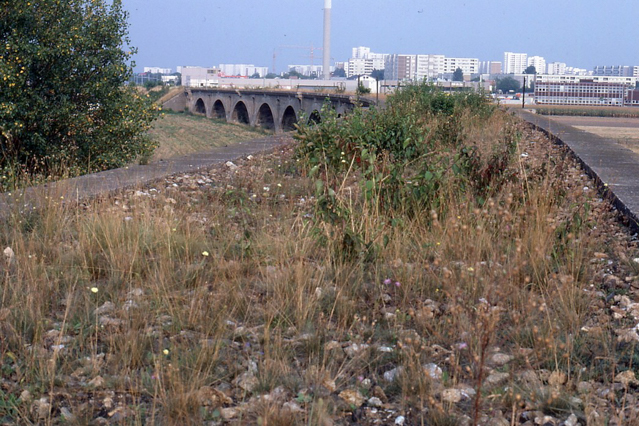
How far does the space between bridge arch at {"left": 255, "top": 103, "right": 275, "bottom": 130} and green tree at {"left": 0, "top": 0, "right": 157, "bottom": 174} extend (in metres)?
44.9

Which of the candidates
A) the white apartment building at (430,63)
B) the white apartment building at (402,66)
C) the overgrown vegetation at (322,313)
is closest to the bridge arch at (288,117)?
the overgrown vegetation at (322,313)

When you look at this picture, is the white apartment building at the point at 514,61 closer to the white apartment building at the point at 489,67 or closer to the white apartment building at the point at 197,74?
the white apartment building at the point at 489,67

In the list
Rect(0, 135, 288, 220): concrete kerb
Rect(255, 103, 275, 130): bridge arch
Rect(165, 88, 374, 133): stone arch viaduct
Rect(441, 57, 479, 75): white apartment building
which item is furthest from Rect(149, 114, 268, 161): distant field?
Rect(441, 57, 479, 75): white apartment building

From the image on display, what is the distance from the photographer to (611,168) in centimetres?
553

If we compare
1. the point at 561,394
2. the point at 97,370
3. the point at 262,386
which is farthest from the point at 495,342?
the point at 97,370

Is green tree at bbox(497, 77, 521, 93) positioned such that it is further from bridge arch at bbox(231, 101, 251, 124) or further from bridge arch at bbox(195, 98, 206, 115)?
bridge arch at bbox(231, 101, 251, 124)

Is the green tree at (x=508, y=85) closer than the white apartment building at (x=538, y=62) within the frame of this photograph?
Yes

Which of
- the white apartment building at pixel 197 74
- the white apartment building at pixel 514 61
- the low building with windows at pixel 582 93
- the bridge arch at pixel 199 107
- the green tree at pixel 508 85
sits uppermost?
the white apartment building at pixel 514 61

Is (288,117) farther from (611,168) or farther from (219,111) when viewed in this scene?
(611,168)

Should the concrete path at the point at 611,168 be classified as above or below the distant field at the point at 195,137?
above

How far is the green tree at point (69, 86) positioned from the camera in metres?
10.4

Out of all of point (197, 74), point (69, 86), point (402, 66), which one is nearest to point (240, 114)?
point (69, 86)

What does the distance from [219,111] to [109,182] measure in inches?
2737

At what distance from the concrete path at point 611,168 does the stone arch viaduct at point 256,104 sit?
20.3m
